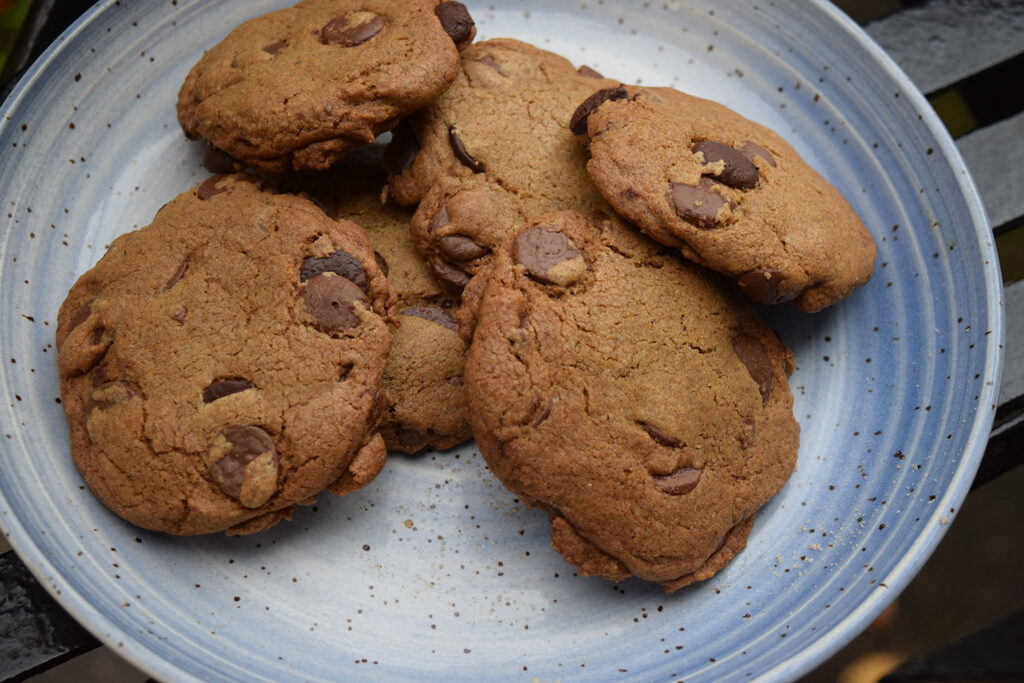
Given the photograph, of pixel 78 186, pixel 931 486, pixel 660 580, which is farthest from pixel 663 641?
pixel 78 186

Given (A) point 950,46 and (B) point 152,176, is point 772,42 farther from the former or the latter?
(B) point 152,176

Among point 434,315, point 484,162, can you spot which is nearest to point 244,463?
point 434,315

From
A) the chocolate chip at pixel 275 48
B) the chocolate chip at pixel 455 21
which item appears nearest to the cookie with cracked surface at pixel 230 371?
the chocolate chip at pixel 275 48

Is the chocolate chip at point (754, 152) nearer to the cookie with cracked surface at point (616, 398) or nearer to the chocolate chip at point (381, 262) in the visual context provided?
the cookie with cracked surface at point (616, 398)

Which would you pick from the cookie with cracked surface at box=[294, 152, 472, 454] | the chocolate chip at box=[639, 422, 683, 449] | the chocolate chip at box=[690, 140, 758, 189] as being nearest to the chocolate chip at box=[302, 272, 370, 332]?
the cookie with cracked surface at box=[294, 152, 472, 454]

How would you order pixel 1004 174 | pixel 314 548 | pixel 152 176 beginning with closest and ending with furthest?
pixel 314 548
pixel 152 176
pixel 1004 174

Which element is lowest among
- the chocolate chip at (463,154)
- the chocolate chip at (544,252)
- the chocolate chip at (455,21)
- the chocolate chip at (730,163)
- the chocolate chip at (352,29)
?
the chocolate chip at (544,252)

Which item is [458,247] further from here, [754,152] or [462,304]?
[754,152]
